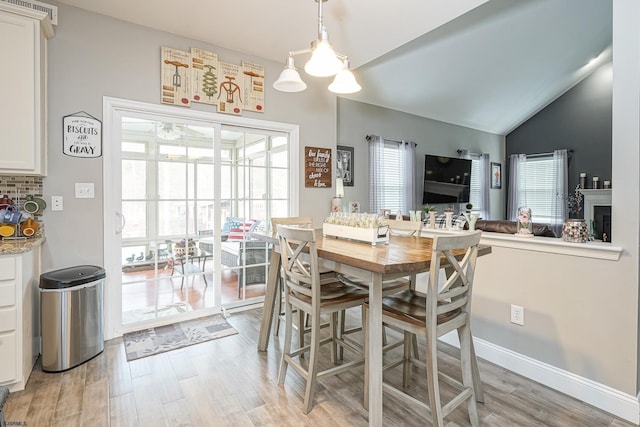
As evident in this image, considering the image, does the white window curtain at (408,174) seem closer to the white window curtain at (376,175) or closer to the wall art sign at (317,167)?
the white window curtain at (376,175)

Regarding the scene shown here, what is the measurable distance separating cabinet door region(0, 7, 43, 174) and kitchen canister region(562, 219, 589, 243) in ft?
12.0

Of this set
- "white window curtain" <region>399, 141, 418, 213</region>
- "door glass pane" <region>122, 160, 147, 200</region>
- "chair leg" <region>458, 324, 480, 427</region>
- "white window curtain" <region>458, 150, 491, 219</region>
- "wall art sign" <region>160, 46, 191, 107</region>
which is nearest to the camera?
"chair leg" <region>458, 324, 480, 427</region>

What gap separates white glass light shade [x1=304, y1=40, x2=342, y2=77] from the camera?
1942mm

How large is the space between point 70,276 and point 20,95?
4.26 feet

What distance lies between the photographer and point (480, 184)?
22.6 ft

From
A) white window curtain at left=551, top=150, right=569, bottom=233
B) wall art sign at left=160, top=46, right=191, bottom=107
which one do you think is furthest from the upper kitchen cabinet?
white window curtain at left=551, top=150, right=569, bottom=233

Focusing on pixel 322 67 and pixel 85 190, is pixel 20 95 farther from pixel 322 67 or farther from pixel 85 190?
pixel 322 67

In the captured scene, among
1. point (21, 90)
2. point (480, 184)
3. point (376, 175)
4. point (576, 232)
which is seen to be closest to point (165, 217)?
point (21, 90)

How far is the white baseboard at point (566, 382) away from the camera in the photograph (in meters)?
1.76

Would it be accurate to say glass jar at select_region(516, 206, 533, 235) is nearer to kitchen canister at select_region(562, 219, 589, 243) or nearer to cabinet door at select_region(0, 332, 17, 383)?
kitchen canister at select_region(562, 219, 589, 243)

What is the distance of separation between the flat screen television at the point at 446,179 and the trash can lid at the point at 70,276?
4.97 m

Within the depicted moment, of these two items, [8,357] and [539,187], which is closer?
[8,357]

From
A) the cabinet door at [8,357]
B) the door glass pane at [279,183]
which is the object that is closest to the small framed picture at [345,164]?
the door glass pane at [279,183]

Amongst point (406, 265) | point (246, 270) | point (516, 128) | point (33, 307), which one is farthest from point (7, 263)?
point (516, 128)
